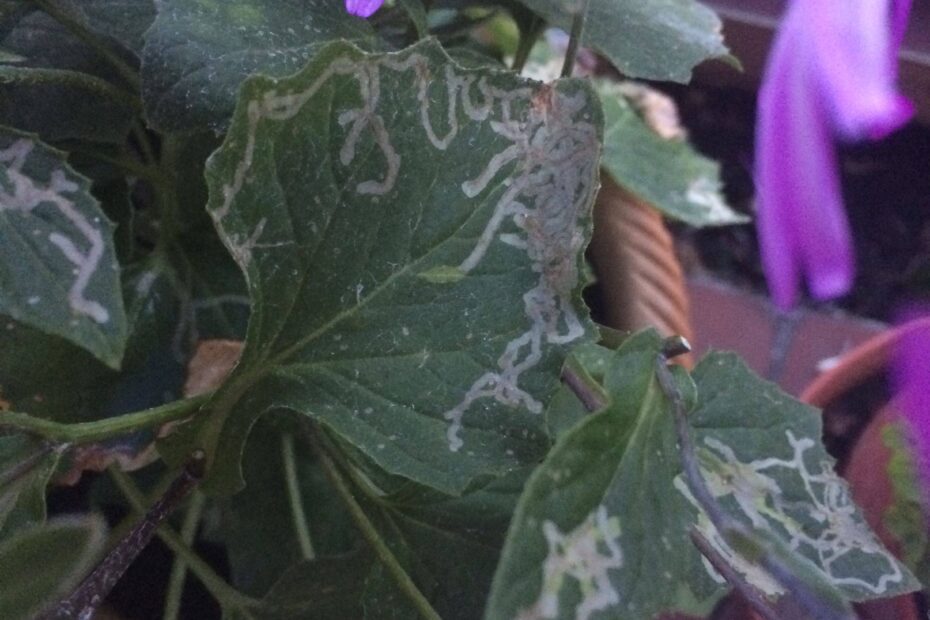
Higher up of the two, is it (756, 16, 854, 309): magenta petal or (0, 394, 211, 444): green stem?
(756, 16, 854, 309): magenta petal

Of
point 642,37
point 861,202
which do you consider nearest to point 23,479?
point 642,37

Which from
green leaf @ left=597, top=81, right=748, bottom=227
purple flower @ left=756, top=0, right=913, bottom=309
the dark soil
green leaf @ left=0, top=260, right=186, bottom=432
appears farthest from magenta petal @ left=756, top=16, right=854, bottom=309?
the dark soil

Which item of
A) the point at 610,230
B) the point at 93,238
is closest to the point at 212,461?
the point at 93,238

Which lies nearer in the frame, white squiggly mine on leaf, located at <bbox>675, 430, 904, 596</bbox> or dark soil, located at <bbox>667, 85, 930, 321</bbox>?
white squiggly mine on leaf, located at <bbox>675, 430, 904, 596</bbox>

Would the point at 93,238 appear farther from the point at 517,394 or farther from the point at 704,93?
the point at 704,93

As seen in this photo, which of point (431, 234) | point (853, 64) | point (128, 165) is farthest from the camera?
point (128, 165)

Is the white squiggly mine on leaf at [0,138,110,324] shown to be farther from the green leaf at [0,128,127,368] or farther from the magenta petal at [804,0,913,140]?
the magenta petal at [804,0,913,140]

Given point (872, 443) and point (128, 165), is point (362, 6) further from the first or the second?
point (872, 443)
